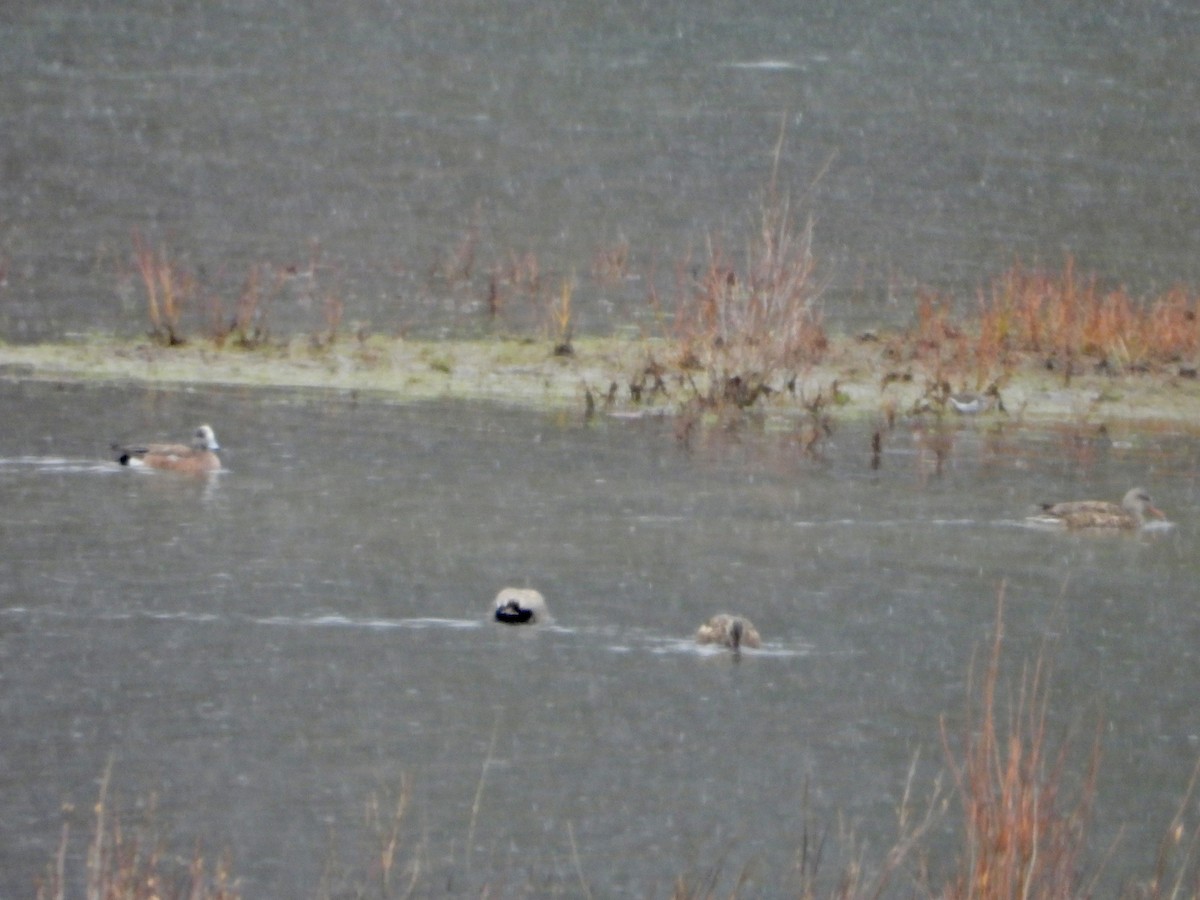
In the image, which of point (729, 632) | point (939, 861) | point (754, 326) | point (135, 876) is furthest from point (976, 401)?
point (135, 876)

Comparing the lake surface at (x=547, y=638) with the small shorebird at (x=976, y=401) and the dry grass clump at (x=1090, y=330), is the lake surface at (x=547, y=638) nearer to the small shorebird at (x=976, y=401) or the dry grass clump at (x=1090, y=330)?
the small shorebird at (x=976, y=401)

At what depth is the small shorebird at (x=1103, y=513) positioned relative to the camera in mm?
13359

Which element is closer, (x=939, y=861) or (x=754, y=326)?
(x=939, y=861)

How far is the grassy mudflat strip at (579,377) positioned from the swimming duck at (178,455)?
3699mm

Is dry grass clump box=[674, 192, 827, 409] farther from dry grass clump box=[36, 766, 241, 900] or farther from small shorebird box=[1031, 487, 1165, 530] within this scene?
dry grass clump box=[36, 766, 241, 900]

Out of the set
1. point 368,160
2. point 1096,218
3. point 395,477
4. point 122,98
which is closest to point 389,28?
point 122,98

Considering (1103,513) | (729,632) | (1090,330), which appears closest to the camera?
(729,632)

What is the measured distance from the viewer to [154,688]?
929 centimetres

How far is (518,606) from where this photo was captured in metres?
10.4

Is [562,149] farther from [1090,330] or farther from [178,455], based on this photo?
[178,455]

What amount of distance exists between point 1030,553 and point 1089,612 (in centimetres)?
137

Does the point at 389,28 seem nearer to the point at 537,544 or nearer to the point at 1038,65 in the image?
the point at 1038,65

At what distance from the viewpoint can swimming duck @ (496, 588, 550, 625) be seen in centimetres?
1045

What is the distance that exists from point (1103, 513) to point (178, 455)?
456 cm
